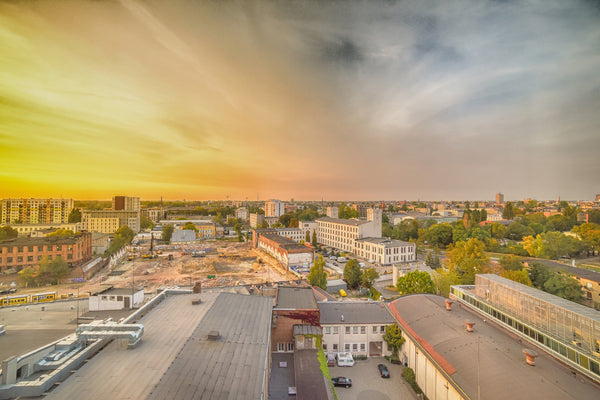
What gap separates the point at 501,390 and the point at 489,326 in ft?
16.8

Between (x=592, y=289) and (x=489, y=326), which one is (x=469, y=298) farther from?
(x=592, y=289)

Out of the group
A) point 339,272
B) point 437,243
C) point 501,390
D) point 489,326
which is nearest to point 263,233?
point 339,272

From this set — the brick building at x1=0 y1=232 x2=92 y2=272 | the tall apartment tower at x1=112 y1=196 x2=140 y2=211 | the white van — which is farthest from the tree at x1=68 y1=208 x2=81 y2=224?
the white van

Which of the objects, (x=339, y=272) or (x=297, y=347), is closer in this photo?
(x=297, y=347)

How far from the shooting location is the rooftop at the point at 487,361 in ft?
24.7

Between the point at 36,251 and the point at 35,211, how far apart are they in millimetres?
49996

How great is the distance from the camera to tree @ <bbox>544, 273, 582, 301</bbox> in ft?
67.2

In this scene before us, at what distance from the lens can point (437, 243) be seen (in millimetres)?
47188

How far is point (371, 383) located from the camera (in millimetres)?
12070

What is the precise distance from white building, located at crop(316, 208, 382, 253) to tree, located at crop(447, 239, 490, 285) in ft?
52.7

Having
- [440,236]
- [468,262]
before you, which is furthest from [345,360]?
[440,236]

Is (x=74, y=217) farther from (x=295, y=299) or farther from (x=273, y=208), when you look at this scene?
(x=295, y=299)

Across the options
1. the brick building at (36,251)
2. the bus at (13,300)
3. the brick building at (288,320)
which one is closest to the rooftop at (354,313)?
the brick building at (288,320)

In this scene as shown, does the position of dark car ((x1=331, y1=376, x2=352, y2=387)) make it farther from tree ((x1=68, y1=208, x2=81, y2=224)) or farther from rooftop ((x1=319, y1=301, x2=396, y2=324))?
tree ((x1=68, y1=208, x2=81, y2=224))
